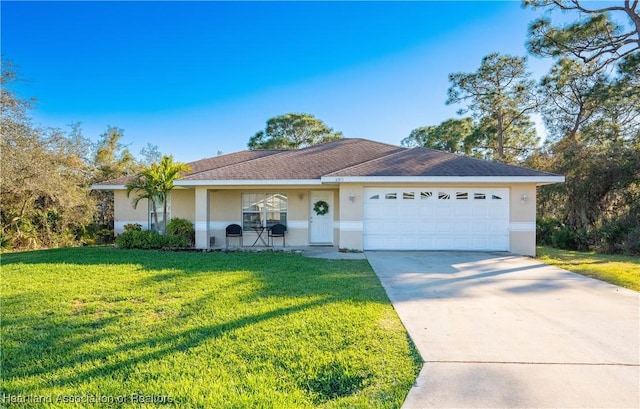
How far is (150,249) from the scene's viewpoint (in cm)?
1156

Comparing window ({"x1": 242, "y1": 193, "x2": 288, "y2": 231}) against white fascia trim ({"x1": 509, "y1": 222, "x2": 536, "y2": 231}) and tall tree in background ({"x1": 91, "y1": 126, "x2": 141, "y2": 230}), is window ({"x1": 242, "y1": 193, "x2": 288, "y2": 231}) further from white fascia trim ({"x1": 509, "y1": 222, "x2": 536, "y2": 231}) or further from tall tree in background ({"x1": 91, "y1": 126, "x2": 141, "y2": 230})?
white fascia trim ({"x1": 509, "y1": 222, "x2": 536, "y2": 231})

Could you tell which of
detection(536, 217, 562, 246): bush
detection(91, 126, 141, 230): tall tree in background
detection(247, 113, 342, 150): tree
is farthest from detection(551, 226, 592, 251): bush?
detection(91, 126, 141, 230): tall tree in background

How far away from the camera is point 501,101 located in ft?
76.3

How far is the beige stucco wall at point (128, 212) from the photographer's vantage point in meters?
14.2

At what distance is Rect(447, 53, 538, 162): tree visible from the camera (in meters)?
22.9

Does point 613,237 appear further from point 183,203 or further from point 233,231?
point 183,203

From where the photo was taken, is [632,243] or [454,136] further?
[454,136]

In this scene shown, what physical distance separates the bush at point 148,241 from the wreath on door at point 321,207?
16.9ft

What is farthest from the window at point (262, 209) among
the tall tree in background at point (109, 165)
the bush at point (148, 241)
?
the tall tree in background at point (109, 165)

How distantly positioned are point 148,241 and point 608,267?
Result: 1481 cm

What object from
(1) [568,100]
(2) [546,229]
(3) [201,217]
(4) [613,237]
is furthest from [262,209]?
(1) [568,100]

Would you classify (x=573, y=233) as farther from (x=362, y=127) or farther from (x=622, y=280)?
(x=362, y=127)

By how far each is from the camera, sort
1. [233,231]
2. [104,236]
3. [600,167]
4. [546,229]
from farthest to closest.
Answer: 1. [546,229]
2. [104,236]
3. [600,167]
4. [233,231]

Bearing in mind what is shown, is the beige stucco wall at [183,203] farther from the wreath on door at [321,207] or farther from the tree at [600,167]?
the tree at [600,167]
